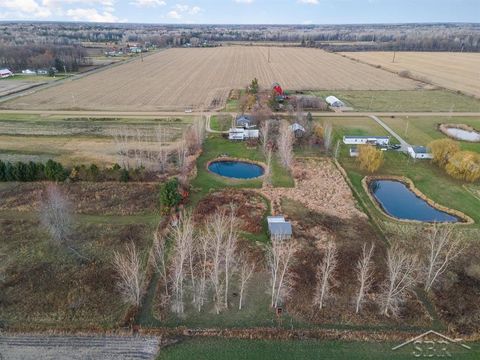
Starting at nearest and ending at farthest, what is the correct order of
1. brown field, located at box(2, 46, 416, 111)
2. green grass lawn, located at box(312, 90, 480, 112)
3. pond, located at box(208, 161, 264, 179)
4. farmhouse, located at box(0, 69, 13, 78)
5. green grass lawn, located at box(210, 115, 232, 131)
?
pond, located at box(208, 161, 264, 179), green grass lawn, located at box(210, 115, 232, 131), green grass lawn, located at box(312, 90, 480, 112), brown field, located at box(2, 46, 416, 111), farmhouse, located at box(0, 69, 13, 78)

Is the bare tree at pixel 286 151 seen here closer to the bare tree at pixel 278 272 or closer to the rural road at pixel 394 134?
the bare tree at pixel 278 272

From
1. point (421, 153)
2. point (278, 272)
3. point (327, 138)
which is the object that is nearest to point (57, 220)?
point (278, 272)

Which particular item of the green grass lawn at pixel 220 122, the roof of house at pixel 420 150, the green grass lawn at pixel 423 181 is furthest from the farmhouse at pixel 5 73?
the roof of house at pixel 420 150

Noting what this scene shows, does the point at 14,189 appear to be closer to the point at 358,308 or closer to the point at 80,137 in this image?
the point at 80,137

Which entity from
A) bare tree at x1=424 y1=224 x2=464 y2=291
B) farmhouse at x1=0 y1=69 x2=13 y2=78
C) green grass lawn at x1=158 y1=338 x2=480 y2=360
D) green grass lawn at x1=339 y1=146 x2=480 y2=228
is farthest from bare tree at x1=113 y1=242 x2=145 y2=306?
farmhouse at x1=0 y1=69 x2=13 y2=78

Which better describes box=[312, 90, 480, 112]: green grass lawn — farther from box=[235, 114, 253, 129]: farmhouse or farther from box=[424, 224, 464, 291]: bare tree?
box=[424, 224, 464, 291]: bare tree

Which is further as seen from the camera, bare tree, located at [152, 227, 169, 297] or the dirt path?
bare tree, located at [152, 227, 169, 297]

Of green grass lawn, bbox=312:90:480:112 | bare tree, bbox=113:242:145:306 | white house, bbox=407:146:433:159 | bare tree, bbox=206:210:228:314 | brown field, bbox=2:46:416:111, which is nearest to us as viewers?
A: bare tree, bbox=113:242:145:306

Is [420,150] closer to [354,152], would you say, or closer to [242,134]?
[354,152]
